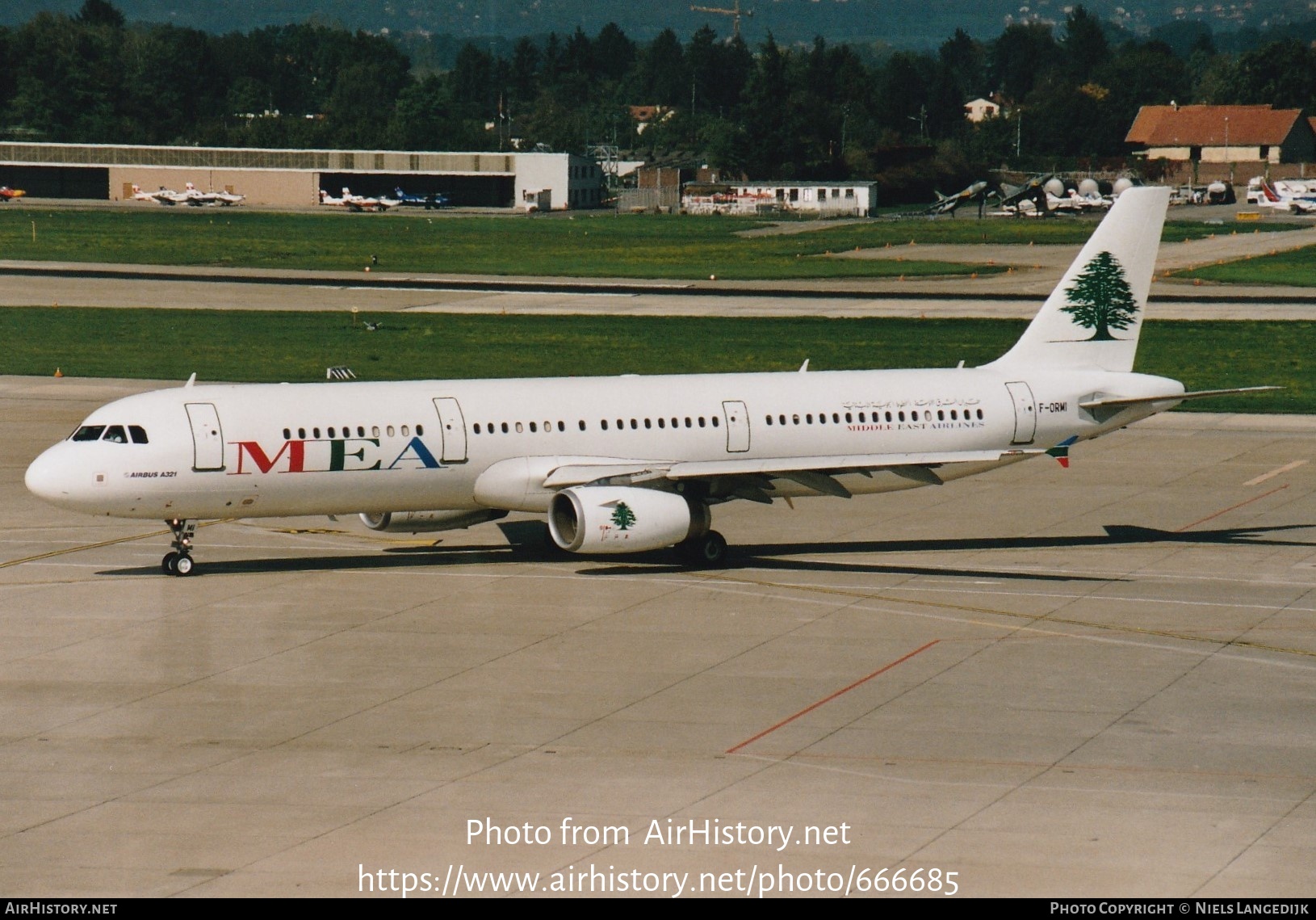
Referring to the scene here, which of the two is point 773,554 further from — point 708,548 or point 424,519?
point 424,519

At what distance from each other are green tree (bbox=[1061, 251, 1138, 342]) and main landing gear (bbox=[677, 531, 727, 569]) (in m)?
12.5

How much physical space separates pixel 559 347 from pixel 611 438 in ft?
140

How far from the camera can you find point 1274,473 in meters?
57.0

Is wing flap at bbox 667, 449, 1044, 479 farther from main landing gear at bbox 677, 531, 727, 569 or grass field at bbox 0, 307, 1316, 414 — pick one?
grass field at bbox 0, 307, 1316, 414

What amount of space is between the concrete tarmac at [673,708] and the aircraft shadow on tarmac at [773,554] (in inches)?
7.2

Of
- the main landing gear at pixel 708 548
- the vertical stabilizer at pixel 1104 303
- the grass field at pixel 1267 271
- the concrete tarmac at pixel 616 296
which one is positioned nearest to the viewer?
the main landing gear at pixel 708 548

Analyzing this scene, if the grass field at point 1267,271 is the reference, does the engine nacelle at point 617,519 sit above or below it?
below

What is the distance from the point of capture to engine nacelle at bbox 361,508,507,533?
1742 inches

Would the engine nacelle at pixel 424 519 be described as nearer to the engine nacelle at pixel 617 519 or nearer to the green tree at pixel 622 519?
the engine nacelle at pixel 617 519

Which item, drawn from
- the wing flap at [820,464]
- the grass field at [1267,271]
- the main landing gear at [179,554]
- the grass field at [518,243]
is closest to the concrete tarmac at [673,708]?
the main landing gear at [179,554]

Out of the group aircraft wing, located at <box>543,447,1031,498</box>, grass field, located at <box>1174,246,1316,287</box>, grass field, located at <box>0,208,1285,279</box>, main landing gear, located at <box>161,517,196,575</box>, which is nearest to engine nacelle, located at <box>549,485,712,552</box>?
aircraft wing, located at <box>543,447,1031,498</box>

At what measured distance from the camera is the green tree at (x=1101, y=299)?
49344 millimetres

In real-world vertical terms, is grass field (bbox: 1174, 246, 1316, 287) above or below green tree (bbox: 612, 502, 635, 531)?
above
